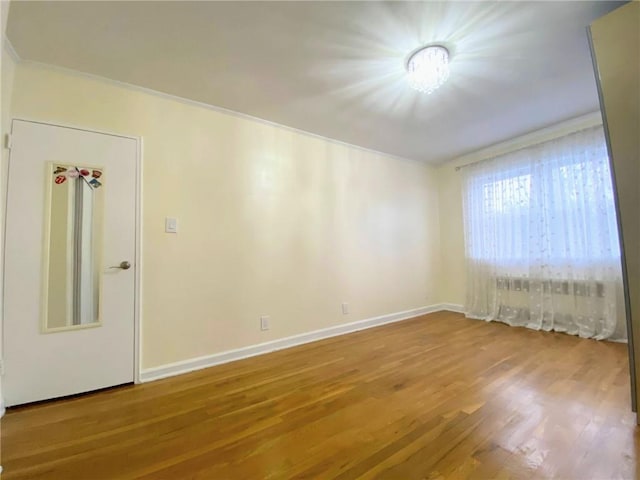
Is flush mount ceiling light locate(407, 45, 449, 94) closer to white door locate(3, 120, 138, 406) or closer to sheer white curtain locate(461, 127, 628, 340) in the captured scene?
sheer white curtain locate(461, 127, 628, 340)

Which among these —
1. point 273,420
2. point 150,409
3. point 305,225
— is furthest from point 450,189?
point 150,409

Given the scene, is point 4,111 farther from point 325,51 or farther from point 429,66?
point 429,66

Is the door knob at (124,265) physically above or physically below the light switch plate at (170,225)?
below

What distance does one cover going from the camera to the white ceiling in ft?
5.25

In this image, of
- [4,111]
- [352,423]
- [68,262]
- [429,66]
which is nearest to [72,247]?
[68,262]

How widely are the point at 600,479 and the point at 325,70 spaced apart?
2760mm

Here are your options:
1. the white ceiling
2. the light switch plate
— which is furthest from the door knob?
the white ceiling

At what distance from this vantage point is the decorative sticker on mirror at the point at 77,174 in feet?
6.45

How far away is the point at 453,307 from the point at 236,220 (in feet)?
12.1

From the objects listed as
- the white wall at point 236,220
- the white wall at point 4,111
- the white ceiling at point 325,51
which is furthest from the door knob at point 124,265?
the white ceiling at point 325,51

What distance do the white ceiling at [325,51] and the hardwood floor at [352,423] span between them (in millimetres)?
2404

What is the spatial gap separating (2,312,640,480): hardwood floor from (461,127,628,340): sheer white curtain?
0.65 meters

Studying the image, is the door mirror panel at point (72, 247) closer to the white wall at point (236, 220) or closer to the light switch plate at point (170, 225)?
the white wall at point (236, 220)

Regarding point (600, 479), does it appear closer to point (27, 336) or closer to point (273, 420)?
point (273, 420)
